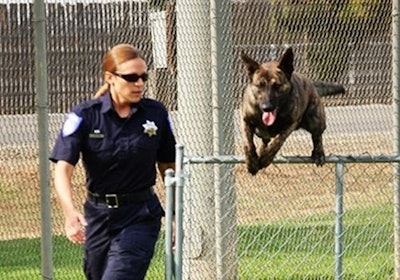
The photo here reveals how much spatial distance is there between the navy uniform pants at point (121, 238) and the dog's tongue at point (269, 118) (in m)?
0.98

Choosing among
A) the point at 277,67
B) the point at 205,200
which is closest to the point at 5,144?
the point at 205,200

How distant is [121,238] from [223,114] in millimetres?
2676

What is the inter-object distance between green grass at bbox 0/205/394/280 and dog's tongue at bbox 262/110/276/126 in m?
2.01

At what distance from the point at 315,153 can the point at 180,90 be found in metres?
2.05

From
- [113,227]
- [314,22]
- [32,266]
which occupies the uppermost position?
[314,22]

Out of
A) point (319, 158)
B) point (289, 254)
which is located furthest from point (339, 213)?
point (289, 254)

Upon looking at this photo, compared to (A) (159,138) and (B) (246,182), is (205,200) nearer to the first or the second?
(B) (246,182)

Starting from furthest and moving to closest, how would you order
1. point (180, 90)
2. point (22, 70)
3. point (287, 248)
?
1. point (287, 248)
2. point (180, 90)
3. point (22, 70)

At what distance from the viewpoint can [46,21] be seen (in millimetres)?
8703

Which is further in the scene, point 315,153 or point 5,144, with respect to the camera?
point 5,144

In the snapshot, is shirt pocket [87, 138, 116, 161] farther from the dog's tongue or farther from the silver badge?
the dog's tongue

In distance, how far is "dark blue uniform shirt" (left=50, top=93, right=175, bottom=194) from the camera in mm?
6523

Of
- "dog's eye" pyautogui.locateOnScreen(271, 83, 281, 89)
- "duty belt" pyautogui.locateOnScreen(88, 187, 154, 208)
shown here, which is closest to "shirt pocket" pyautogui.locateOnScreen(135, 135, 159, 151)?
"duty belt" pyautogui.locateOnScreen(88, 187, 154, 208)

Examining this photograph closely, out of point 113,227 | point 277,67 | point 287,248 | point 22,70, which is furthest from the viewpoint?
point 287,248
